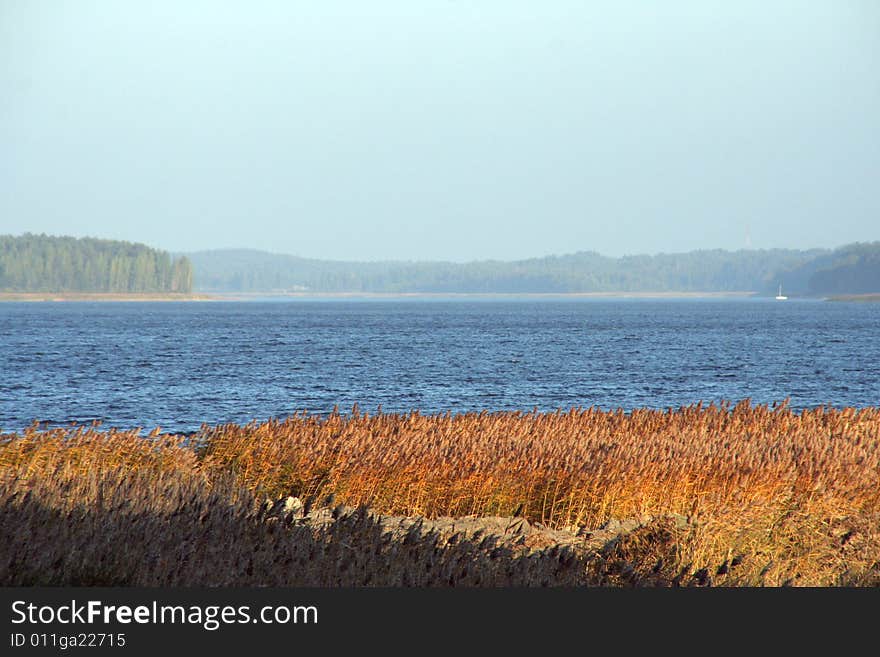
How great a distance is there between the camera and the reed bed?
14.3 m

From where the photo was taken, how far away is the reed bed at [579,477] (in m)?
14.3

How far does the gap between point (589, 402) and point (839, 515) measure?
109 ft

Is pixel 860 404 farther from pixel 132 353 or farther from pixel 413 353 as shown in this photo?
pixel 132 353

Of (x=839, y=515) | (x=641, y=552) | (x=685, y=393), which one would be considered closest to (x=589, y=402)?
(x=685, y=393)

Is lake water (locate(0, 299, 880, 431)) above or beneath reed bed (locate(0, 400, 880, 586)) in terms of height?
beneath

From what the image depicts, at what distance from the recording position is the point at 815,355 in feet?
287

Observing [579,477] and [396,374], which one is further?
[396,374]

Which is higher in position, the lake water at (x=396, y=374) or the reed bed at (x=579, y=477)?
the reed bed at (x=579, y=477)

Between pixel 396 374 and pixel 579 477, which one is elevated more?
pixel 579 477

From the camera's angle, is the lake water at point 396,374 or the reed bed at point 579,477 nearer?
the reed bed at point 579,477

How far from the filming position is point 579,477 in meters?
17.5

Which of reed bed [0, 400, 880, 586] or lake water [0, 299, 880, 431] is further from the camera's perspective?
lake water [0, 299, 880, 431]

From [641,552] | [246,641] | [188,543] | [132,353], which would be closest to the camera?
[246,641]

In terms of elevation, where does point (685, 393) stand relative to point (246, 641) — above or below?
below
